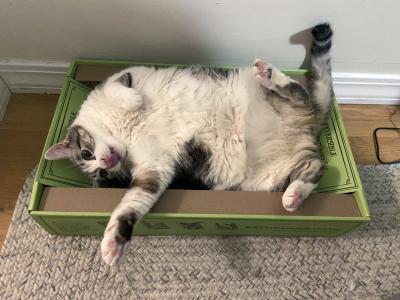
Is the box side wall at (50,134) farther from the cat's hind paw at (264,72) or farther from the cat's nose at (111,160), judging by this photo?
the cat's hind paw at (264,72)

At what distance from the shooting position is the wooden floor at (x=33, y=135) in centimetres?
148

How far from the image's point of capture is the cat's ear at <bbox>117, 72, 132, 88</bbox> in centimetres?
125

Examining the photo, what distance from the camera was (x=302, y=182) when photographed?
117cm

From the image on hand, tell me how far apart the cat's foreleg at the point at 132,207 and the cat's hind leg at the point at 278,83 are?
0.47 meters

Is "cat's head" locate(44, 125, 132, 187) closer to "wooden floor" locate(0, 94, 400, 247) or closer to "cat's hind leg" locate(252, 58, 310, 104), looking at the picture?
"wooden floor" locate(0, 94, 400, 247)

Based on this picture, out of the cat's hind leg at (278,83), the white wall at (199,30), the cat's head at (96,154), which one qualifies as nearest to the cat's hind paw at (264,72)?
the cat's hind leg at (278,83)

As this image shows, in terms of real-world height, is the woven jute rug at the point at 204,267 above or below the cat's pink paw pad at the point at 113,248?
below

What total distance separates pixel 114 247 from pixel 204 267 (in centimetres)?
46

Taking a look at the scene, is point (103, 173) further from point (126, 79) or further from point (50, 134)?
point (126, 79)

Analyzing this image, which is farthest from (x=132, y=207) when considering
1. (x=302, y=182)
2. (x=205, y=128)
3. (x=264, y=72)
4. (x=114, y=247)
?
(x=264, y=72)

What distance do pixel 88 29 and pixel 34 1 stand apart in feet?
0.65

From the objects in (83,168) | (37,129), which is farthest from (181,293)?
(37,129)

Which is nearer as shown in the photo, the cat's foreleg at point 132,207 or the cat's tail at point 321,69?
the cat's foreleg at point 132,207

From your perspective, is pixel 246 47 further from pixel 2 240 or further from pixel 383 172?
pixel 2 240
